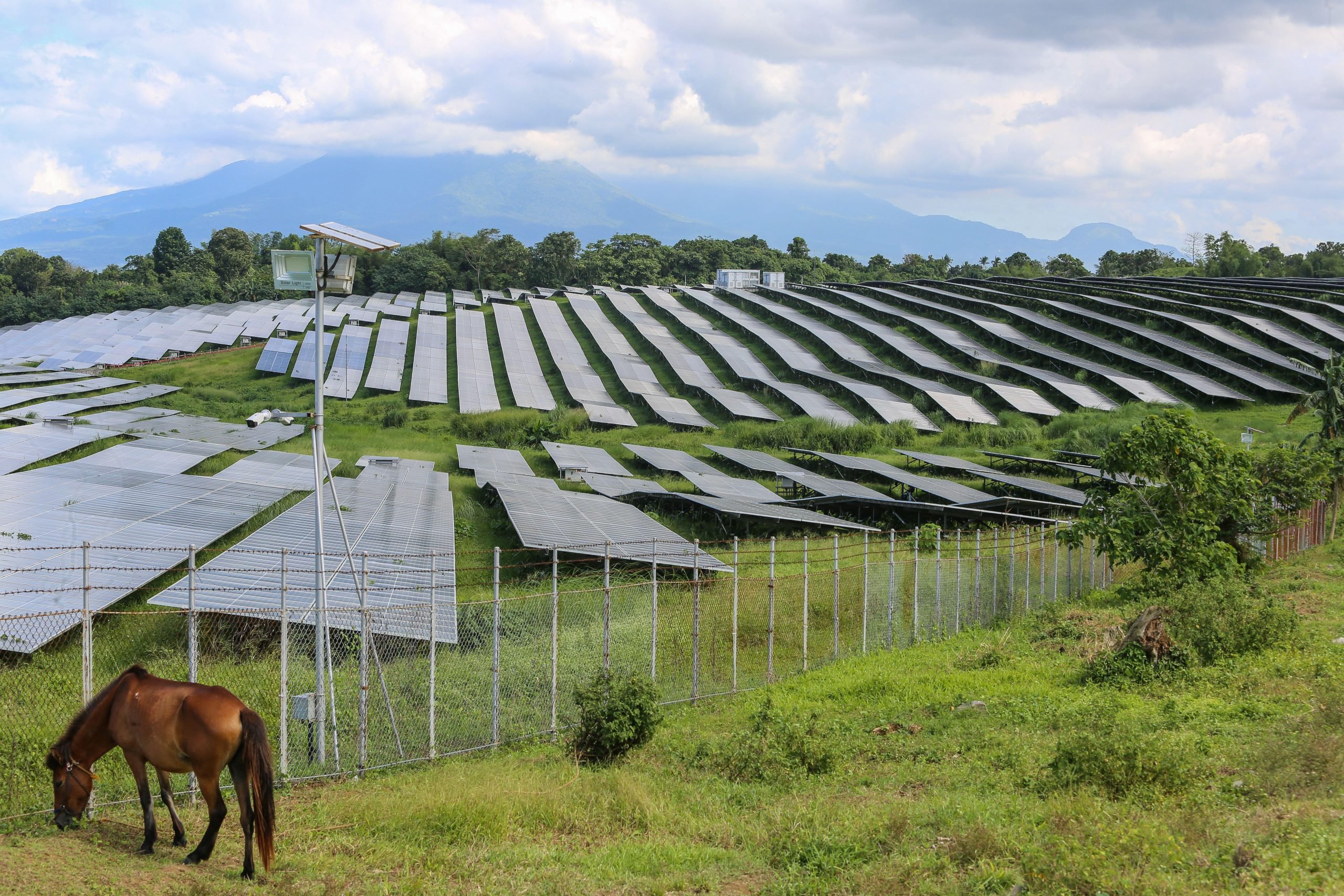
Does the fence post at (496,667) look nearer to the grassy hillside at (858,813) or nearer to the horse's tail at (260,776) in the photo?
the grassy hillside at (858,813)

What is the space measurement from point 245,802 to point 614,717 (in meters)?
5.22

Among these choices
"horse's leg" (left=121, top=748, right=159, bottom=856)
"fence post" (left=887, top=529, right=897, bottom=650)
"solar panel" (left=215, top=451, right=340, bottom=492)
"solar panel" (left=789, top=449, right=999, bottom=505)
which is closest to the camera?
"horse's leg" (left=121, top=748, right=159, bottom=856)

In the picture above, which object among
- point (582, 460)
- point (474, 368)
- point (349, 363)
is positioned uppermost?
point (349, 363)

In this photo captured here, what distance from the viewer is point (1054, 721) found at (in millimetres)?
14094

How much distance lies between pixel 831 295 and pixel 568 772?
86.1 meters

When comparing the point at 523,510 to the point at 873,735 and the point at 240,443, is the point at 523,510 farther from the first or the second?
the point at 240,443

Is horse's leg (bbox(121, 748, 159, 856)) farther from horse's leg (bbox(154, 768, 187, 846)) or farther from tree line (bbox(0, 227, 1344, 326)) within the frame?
tree line (bbox(0, 227, 1344, 326))

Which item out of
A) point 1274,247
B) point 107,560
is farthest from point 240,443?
point 1274,247

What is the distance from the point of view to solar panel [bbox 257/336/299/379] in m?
67.7

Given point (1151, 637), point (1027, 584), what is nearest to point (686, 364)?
point (1027, 584)

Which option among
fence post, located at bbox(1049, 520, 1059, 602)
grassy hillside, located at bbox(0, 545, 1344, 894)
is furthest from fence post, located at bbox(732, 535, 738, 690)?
fence post, located at bbox(1049, 520, 1059, 602)

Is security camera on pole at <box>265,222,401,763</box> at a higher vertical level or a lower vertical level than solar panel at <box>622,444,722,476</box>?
higher

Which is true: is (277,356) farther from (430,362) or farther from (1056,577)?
(1056,577)

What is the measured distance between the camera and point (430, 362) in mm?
69000
